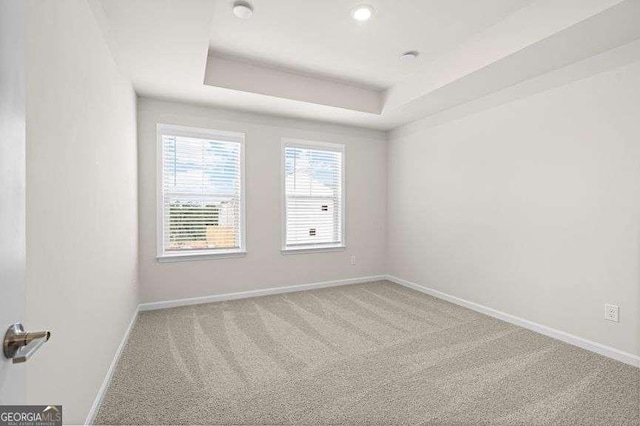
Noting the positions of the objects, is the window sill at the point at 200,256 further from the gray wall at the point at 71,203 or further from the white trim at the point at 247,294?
the gray wall at the point at 71,203

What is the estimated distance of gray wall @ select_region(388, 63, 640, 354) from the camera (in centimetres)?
234

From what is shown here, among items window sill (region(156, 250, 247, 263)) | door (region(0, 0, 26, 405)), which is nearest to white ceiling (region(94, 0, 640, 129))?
door (region(0, 0, 26, 405))

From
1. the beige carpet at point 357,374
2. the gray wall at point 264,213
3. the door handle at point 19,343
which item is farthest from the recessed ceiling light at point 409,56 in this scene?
the door handle at point 19,343

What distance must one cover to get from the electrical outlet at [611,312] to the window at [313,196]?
9.61 feet

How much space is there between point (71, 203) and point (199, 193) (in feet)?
7.60

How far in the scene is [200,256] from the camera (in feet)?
12.0

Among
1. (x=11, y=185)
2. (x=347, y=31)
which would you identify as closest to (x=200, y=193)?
(x=347, y=31)

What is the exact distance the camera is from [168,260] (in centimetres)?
353

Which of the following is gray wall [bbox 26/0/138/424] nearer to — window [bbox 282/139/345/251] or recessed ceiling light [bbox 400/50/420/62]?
window [bbox 282/139/345/251]

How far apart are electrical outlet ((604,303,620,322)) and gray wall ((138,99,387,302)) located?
280 centimetres

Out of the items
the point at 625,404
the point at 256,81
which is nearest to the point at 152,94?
the point at 256,81

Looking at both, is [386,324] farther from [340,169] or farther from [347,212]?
[340,169]

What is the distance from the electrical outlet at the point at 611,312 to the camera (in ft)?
7.79

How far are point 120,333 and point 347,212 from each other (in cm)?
315
